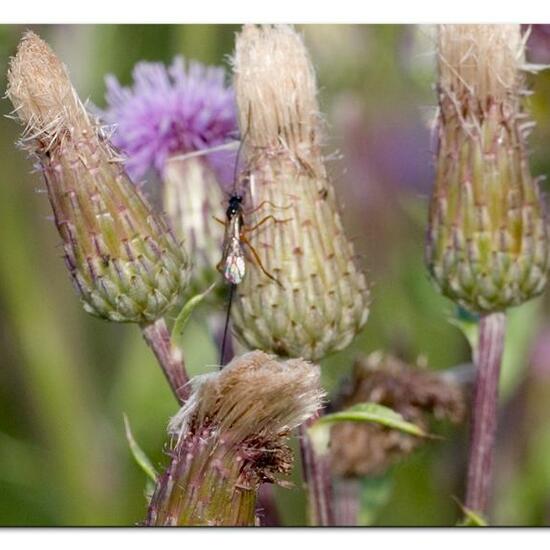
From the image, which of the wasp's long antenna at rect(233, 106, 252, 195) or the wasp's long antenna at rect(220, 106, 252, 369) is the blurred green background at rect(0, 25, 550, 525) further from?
the wasp's long antenna at rect(233, 106, 252, 195)

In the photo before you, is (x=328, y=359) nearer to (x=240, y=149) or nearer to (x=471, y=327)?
(x=471, y=327)

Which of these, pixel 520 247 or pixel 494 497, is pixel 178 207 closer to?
pixel 520 247

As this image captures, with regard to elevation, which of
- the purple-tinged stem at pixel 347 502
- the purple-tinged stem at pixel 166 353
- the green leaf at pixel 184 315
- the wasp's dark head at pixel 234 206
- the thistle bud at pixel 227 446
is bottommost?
the purple-tinged stem at pixel 347 502

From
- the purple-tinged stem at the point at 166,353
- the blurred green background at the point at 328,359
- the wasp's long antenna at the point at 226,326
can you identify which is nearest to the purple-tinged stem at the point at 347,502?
the blurred green background at the point at 328,359

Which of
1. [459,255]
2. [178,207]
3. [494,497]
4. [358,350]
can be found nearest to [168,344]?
[178,207]

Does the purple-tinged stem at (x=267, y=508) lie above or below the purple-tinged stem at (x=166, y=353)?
below

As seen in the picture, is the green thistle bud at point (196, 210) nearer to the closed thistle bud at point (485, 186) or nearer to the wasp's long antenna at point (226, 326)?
the wasp's long antenna at point (226, 326)

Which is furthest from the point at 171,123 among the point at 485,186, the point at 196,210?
the point at 485,186

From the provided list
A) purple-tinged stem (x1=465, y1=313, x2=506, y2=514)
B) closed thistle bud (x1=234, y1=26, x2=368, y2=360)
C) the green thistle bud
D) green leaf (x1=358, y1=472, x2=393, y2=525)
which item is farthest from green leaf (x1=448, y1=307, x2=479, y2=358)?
the green thistle bud
